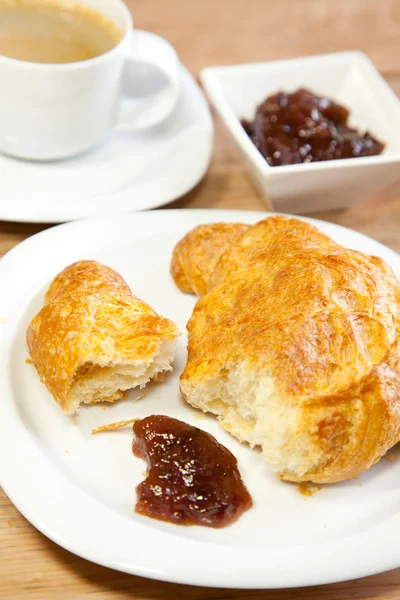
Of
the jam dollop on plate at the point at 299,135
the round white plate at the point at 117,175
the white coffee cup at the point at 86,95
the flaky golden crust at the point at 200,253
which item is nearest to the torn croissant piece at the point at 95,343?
the flaky golden crust at the point at 200,253

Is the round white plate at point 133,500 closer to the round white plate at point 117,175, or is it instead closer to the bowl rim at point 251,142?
the round white plate at point 117,175

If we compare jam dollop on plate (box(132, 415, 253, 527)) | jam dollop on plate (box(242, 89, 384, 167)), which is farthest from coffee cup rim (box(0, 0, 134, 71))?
jam dollop on plate (box(132, 415, 253, 527))

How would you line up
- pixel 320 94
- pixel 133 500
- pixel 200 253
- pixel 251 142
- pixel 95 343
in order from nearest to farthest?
pixel 133 500, pixel 95 343, pixel 200 253, pixel 251 142, pixel 320 94

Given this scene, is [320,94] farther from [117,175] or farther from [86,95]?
[86,95]

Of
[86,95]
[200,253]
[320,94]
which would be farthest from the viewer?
[320,94]

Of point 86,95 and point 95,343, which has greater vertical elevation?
point 86,95

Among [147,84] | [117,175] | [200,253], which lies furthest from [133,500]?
[147,84]

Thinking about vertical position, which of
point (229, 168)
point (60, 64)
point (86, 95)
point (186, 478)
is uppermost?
point (60, 64)

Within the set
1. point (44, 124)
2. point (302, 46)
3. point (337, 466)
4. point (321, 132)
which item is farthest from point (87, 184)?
point (302, 46)
